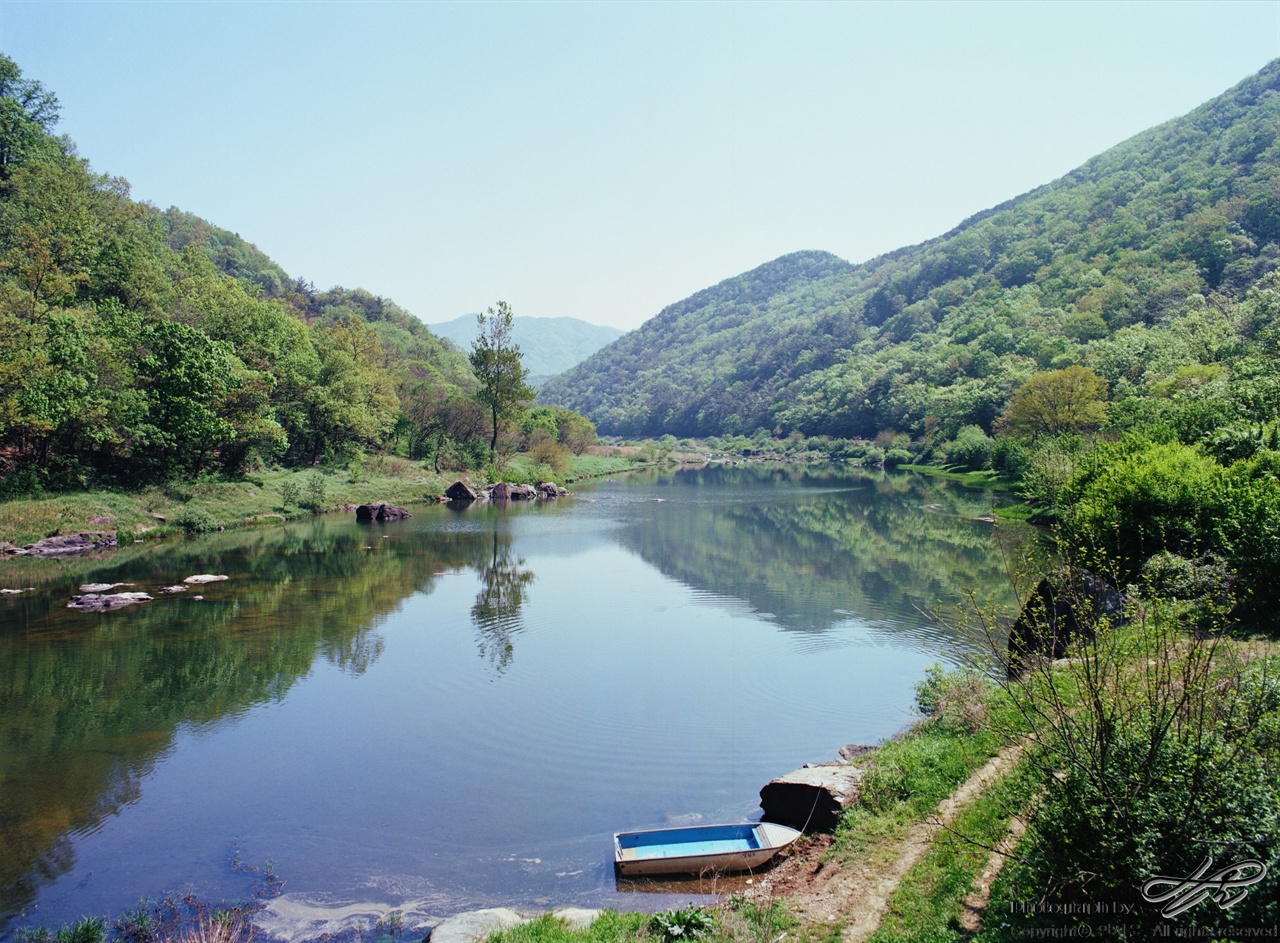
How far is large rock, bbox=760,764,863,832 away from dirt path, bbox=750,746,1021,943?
422 millimetres

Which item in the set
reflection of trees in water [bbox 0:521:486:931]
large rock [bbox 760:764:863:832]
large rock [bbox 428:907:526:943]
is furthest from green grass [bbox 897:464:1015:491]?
large rock [bbox 428:907:526:943]

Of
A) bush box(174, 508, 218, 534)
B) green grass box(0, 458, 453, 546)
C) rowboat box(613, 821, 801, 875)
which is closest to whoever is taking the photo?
rowboat box(613, 821, 801, 875)

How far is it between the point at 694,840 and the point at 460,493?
51306mm

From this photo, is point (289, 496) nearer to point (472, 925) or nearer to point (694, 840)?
point (694, 840)

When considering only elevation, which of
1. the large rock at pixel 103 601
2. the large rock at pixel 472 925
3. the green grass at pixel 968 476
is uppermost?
the green grass at pixel 968 476

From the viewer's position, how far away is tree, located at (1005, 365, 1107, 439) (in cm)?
5322

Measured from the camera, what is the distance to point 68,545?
109 feet

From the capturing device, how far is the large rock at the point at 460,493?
59.6m

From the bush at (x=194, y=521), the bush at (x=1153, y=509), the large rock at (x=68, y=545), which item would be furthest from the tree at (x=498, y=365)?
the bush at (x=1153, y=509)

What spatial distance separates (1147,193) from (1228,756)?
445 ft

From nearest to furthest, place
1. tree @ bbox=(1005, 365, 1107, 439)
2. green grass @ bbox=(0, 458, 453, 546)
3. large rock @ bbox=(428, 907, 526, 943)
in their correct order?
1. large rock @ bbox=(428, 907, 526, 943)
2. green grass @ bbox=(0, 458, 453, 546)
3. tree @ bbox=(1005, 365, 1107, 439)

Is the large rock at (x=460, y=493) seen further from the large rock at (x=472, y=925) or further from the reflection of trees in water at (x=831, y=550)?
the large rock at (x=472, y=925)

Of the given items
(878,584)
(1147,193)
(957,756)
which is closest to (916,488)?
(878,584)

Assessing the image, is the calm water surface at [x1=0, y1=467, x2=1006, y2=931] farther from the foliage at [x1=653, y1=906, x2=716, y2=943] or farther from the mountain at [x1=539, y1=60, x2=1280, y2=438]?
the mountain at [x1=539, y1=60, x2=1280, y2=438]
